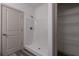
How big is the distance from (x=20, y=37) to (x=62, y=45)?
67cm

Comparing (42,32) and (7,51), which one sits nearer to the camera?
(7,51)

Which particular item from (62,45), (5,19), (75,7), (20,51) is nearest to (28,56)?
(20,51)

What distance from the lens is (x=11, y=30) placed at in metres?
1.09

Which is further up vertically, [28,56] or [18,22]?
[18,22]

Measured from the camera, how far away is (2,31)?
3.48ft

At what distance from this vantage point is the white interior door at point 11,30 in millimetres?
→ 1061

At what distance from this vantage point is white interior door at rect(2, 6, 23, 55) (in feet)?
3.48

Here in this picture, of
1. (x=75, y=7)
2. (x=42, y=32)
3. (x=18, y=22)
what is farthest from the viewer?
(x=42, y=32)

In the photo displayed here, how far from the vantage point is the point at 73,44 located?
1.02 metres

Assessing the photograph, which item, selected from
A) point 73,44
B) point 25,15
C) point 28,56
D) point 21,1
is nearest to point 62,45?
point 73,44

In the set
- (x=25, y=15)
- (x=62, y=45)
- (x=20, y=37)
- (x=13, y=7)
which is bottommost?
(x=62, y=45)

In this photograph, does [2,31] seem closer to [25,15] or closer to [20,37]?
[20,37]

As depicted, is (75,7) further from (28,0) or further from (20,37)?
(20,37)

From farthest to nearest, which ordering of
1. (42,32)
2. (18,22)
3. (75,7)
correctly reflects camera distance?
(42,32), (18,22), (75,7)
